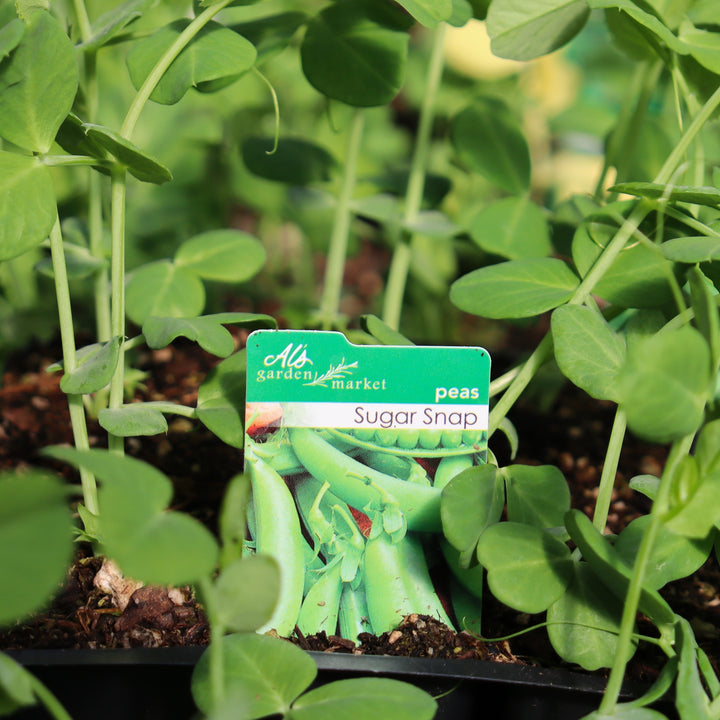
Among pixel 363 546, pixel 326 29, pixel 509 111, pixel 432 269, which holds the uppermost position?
pixel 326 29

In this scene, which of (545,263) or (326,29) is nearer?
(545,263)

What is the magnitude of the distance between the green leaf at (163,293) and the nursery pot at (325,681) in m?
0.36

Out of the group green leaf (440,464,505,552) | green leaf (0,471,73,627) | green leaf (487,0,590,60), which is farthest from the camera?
green leaf (487,0,590,60)

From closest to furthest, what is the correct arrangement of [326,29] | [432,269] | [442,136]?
1. [326,29]
2. [432,269]
3. [442,136]

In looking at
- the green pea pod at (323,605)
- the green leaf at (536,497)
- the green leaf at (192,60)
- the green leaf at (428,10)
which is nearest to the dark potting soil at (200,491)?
the green pea pod at (323,605)

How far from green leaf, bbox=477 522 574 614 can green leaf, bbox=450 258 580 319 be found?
184 mm

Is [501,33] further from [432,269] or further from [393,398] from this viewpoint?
[432,269]

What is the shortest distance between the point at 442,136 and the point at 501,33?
1.19 metres

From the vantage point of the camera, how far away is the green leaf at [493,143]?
94cm

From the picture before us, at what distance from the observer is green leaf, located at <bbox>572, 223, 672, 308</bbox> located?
645 millimetres

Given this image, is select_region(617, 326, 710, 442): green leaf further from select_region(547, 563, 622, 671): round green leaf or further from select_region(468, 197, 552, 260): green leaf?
select_region(468, 197, 552, 260): green leaf

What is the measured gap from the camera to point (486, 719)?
22.8 inches

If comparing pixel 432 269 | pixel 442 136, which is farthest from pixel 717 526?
pixel 442 136

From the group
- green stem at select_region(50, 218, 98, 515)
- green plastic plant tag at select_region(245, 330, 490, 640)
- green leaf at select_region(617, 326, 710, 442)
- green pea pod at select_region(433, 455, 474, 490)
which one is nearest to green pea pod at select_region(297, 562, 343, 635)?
green plastic plant tag at select_region(245, 330, 490, 640)
